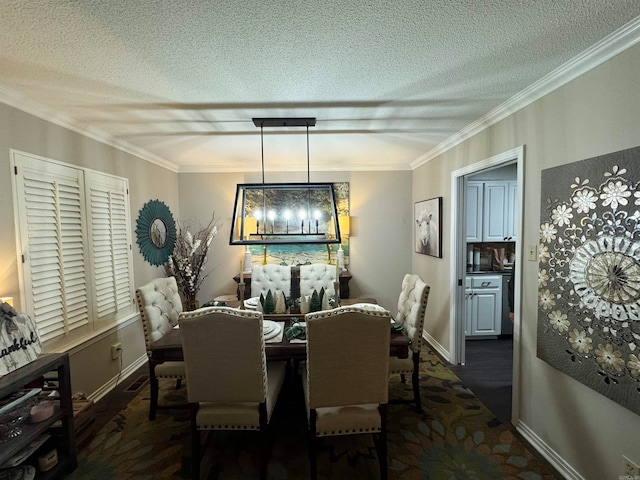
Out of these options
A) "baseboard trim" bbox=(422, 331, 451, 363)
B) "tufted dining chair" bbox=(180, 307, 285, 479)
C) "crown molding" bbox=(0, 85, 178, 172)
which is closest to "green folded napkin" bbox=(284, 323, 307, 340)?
"tufted dining chair" bbox=(180, 307, 285, 479)

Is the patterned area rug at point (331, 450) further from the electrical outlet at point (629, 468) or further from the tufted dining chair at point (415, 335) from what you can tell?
the electrical outlet at point (629, 468)

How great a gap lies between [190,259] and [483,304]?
3866 mm

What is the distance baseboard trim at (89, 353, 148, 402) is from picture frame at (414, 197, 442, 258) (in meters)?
3.60

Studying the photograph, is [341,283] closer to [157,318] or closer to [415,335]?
[415,335]

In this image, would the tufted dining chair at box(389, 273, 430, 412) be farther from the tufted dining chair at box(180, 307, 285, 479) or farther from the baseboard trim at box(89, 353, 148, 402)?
the baseboard trim at box(89, 353, 148, 402)

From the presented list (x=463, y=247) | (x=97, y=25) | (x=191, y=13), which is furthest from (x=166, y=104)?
(x=463, y=247)

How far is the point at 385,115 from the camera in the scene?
240 cm

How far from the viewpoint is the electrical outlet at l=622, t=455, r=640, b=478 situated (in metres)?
1.40

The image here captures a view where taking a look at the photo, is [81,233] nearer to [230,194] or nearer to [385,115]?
[230,194]

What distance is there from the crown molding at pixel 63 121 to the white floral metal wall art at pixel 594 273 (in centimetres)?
Result: 350

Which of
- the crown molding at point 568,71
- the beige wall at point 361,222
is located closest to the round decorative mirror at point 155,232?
the beige wall at point 361,222

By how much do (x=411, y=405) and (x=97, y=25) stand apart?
10.4ft

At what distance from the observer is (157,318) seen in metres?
2.50

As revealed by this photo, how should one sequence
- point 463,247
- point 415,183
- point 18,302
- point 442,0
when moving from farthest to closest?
1. point 415,183
2. point 463,247
3. point 18,302
4. point 442,0
